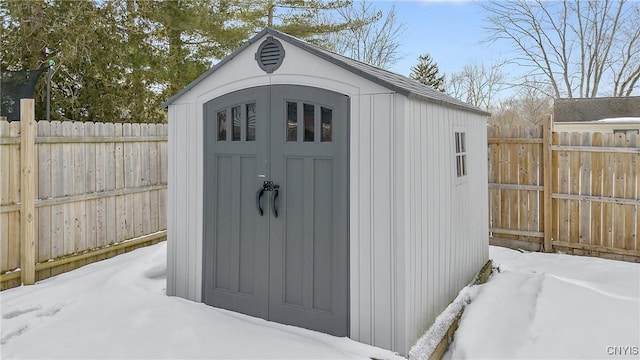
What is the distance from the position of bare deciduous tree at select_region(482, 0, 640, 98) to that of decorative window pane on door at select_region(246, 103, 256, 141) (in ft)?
57.4

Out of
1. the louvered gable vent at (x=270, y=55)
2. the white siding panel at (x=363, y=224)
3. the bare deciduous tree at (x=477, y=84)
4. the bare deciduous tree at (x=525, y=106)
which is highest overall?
the bare deciduous tree at (x=477, y=84)

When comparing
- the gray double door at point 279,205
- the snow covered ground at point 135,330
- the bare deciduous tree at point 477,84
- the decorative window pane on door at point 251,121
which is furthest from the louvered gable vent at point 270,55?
the bare deciduous tree at point 477,84

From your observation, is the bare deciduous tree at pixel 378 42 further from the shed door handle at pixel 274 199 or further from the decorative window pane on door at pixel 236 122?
the shed door handle at pixel 274 199

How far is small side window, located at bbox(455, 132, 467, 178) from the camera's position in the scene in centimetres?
420

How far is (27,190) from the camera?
4387 mm

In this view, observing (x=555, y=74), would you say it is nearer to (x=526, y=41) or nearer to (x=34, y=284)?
(x=526, y=41)

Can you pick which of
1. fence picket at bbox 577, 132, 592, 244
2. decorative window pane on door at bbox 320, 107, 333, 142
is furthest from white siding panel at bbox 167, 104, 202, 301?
fence picket at bbox 577, 132, 592, 244

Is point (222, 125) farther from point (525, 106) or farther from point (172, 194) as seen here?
point (525, 106)

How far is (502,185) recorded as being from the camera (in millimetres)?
6438

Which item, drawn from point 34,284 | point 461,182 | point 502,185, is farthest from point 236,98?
point 502,185

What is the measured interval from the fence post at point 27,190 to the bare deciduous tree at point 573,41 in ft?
58.6

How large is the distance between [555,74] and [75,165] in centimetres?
1986

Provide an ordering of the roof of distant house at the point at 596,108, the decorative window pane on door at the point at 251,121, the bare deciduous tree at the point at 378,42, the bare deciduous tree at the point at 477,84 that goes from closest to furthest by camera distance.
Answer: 1. the decorative window pane on door at the point at 251,121
2. the bare deciduous tree at the point at 378,42
3. the roof of distant house at the point at 596,108
4. the bare deciduous tree at the point at 477,84

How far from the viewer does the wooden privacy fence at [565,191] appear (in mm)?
5602
